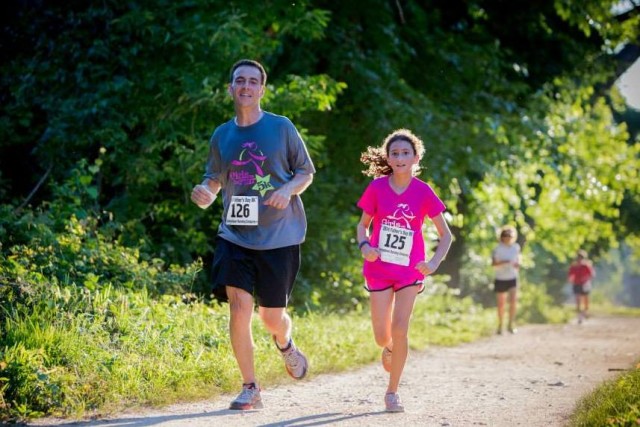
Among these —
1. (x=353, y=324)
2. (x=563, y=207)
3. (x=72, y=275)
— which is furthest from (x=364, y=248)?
(x=563, y=207)

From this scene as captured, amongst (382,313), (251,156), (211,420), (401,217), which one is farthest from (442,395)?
(251,156)

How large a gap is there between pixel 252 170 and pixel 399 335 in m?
1.42

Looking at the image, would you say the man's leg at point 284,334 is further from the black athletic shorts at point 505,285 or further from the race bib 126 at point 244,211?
the black athletic shorts at point 505,285

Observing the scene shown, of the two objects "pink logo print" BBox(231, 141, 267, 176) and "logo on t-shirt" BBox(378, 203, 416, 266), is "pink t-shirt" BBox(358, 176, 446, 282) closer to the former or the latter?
"logo on t-shirt" BBox(378, 203, 416, 266)

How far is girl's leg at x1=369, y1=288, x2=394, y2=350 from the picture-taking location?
6508 mm

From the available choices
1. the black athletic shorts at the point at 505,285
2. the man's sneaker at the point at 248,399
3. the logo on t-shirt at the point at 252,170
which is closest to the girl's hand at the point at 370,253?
the logo on t-shirt at the point at 252,170

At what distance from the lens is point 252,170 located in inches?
239

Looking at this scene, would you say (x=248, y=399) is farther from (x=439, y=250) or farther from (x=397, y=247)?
(x=439, y=250)

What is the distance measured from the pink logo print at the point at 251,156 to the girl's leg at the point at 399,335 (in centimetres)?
126

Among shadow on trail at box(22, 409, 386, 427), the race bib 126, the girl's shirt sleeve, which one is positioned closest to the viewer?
shadow on trail at box(22, 409, 386, 427)

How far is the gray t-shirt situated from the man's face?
0.49ft

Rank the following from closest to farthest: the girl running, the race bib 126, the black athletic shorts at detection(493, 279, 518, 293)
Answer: the race bib 126, the girl running, the black athletic shorts at detection(493, 279, 518, 293)

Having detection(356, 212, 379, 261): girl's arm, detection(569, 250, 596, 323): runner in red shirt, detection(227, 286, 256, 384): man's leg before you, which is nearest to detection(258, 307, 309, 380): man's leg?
detection(227, 286, 256, 384): man's leg

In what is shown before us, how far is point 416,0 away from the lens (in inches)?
601
